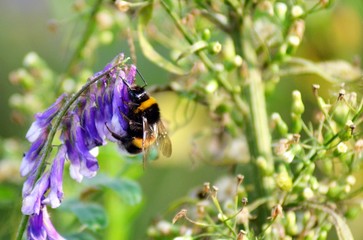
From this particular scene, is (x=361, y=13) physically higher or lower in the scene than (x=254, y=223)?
higher

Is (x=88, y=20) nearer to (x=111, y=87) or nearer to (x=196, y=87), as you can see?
(x=196, y=87)

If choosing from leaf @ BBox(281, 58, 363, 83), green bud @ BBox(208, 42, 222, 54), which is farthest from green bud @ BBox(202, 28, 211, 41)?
leaf @ BBox(281, 58, 363, 83)

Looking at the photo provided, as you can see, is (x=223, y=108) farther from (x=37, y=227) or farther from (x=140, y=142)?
(x=37, y=227)

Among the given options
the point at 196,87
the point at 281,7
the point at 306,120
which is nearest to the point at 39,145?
the point at 196,87

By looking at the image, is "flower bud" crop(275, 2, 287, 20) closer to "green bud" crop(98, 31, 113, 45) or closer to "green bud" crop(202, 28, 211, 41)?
"green bud" crop(202, 28, 211, 41)

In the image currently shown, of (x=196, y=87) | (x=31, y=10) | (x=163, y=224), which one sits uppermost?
(x=31, y=10)

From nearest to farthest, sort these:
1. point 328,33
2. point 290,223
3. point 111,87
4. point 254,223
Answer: point 111,87 < point 290,223 < point 254,223 < point 328,33
